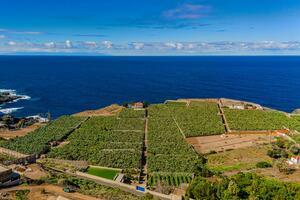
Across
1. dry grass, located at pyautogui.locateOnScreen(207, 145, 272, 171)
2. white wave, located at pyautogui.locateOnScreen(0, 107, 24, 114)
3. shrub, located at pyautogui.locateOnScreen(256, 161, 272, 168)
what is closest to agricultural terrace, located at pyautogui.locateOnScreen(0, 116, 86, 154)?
white wave, located at pyautogui.locateOnScreen(0, 107, 24, 114)

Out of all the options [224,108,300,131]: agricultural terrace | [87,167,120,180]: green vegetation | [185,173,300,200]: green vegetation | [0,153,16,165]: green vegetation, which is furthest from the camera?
[224,108,300,131]: agricultural terrace

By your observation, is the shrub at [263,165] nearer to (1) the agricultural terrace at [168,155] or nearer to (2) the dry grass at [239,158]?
(2) the dry grass at [239,158]

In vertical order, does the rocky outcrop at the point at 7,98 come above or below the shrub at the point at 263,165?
above

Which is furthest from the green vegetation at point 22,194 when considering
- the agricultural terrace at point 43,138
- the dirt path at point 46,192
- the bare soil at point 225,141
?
the bare soil at point 225,141

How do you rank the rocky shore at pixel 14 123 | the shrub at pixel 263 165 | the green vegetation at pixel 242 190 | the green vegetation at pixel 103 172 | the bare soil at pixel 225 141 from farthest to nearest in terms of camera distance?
the rocky shore at pixel 14 123
the bare soil at pixel 225 141
the shrub at pixel 263 165
the green vegetation at pixel 103 172
the green vegetation at pixel 242 190

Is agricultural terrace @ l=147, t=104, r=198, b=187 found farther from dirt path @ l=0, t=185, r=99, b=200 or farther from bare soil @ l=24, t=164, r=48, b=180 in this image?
bare soil @ l=24, t=164, r=48, b=180

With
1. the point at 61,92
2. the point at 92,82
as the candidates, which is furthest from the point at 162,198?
the point at 92,82

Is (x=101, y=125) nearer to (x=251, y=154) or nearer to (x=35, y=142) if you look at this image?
(x=35, y=142)
